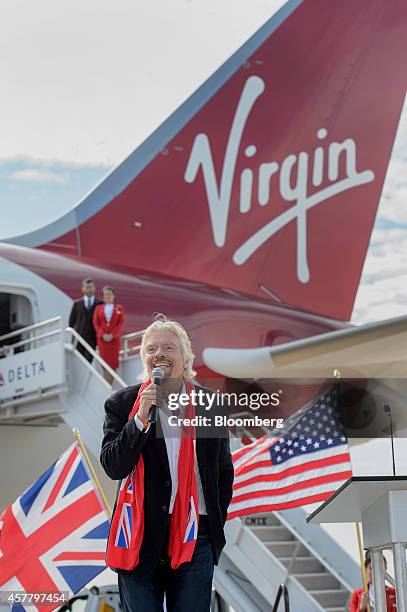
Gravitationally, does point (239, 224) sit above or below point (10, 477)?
above

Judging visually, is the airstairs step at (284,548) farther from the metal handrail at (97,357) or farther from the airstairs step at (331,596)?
the metal handrail at (97,357)

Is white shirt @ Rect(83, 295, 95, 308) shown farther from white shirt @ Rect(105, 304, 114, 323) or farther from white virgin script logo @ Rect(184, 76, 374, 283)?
white virgin script logo @ Rect(184, 76, 374, 283)

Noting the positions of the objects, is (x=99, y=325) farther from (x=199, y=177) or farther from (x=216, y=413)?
(x=216, y=413)

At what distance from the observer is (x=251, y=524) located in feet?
25.1

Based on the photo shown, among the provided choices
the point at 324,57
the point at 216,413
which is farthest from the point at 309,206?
the point at 216,413

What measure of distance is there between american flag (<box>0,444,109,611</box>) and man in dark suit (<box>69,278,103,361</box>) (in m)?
4.49

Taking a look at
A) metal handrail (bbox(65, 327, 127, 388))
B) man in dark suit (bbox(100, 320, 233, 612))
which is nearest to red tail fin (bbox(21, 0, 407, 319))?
metal handrail (bbox(65, 327, 127, 388))

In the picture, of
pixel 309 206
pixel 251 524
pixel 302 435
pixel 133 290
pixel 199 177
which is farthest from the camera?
pixel 309 206

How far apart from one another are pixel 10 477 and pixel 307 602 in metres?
3.89

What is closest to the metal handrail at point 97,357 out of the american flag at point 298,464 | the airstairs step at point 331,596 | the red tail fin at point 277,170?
the airstairs step at point 331,596

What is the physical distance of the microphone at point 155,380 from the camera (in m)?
2.49

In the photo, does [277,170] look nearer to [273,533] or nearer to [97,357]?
[97,357]

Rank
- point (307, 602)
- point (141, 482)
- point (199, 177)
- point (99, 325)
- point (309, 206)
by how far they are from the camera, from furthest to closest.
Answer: point (309, 206) → point (199, 177) → point (99, 325) → point (307, 602) → point (141, 482)

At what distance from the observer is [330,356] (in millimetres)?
8406
